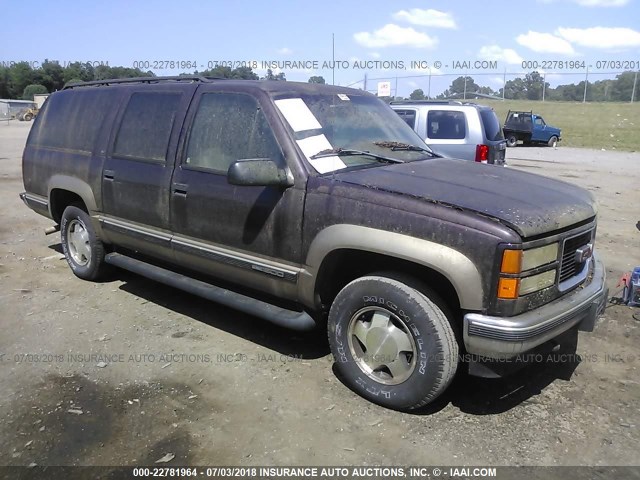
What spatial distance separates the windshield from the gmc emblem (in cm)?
135

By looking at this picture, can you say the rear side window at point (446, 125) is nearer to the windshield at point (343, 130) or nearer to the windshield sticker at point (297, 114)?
the windshield at point (343, 130)

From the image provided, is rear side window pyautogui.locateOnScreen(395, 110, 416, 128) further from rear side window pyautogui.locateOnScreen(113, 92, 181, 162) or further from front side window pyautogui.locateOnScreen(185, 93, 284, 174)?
front side window pyautogui.locateOnScreen(185, 93, 284, 174)

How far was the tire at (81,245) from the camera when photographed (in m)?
5.41

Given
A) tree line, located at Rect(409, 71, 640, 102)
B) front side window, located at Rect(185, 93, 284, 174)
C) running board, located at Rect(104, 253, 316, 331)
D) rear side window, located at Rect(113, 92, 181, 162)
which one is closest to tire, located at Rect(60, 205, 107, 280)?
running board, located at Rect(104, 253, 316, 331)

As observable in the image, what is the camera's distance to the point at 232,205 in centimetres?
385

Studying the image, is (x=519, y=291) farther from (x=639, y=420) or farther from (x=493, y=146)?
(x=493, y=146)

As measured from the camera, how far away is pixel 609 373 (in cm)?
383

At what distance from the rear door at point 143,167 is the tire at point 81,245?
45 cm

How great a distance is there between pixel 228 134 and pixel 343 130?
842 mm

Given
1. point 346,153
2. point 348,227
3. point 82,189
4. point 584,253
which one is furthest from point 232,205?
point 584,253

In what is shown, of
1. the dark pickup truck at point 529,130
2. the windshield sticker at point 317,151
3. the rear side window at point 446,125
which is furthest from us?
the dark pickup truck at point 529,130

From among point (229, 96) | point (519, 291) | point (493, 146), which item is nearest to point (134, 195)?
point (229, 96)

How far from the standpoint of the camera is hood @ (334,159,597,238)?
2.96 metres

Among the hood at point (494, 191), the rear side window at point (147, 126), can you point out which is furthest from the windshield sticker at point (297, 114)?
the rear side window at point (147, 126)
